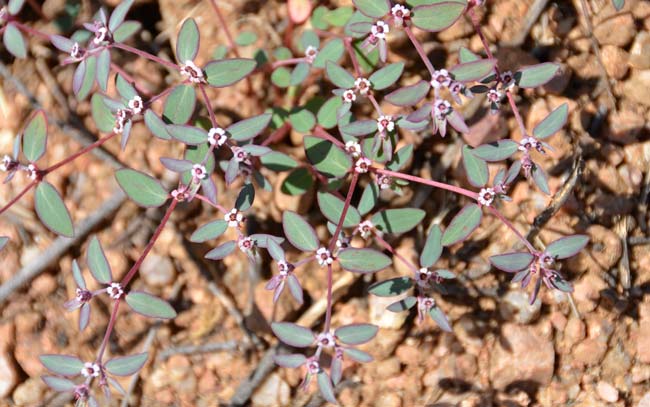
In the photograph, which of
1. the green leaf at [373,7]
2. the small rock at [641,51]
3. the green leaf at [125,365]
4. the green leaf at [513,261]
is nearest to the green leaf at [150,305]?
the green leaf at [125,365]

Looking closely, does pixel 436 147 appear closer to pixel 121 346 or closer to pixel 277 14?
pixel 277 14

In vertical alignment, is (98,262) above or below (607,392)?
above

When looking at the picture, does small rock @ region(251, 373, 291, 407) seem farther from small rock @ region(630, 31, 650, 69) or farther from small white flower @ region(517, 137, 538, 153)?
small rock @ region(630, 31, 650, 69)

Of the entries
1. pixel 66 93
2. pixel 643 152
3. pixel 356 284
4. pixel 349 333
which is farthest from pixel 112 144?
pixel 643 152

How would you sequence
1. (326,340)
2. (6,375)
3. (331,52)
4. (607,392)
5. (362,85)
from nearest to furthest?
(326,340) < (362,85) < (331,52) < (607,392) < (6,375)

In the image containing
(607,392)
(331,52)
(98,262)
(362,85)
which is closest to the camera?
(98,262)

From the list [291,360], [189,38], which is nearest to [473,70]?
[189,38]

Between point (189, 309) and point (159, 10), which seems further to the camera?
point (159, 10)

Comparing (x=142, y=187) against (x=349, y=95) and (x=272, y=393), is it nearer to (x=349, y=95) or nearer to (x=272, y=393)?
(x=349, y=95)
